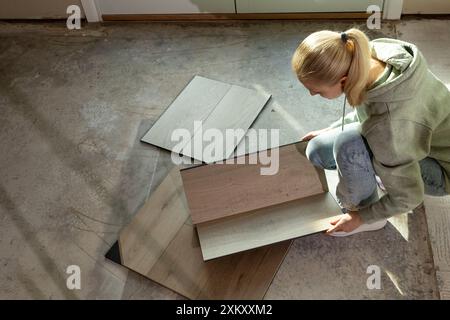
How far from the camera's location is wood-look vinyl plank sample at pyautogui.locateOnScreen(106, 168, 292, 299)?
1413mm

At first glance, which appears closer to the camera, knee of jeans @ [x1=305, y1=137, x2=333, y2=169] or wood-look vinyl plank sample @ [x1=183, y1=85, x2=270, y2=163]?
knee of jeans @ [x1=305, y1=137, x2=333, y2=169]

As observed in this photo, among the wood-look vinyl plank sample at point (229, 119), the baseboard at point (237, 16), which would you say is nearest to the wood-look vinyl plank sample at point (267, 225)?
the wood-look vinyl plank sample at point (229, 119)

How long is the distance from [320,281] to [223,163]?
0.47m

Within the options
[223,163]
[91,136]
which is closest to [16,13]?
[91,136]

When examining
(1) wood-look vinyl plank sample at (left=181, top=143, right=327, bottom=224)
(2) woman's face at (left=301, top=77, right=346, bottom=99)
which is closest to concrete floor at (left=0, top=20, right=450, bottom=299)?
(1) wood-look vinyl plank sample at (left=181, top=143, right=327, bottom=224)

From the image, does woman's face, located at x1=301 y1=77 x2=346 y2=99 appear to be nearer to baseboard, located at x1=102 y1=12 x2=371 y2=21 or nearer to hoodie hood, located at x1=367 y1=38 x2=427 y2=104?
hoodie hood, located at x1=367 y1=38 x2=427 y2=104

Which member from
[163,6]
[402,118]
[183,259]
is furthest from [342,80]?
[163,6]

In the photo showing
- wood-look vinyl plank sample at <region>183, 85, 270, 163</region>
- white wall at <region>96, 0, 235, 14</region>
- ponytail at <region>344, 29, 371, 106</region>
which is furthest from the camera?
white wall at <region>96, 0, 235, 14</region>

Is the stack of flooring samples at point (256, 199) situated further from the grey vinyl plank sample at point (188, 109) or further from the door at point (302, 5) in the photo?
the door at point (302, 5)

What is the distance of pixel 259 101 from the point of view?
6.34 ft

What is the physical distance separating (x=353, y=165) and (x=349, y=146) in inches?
2.2

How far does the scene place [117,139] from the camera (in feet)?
6.15

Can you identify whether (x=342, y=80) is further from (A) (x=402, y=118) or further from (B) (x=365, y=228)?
(B) (x=365, y=228)

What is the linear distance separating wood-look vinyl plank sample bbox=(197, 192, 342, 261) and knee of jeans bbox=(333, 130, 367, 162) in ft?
0.78
